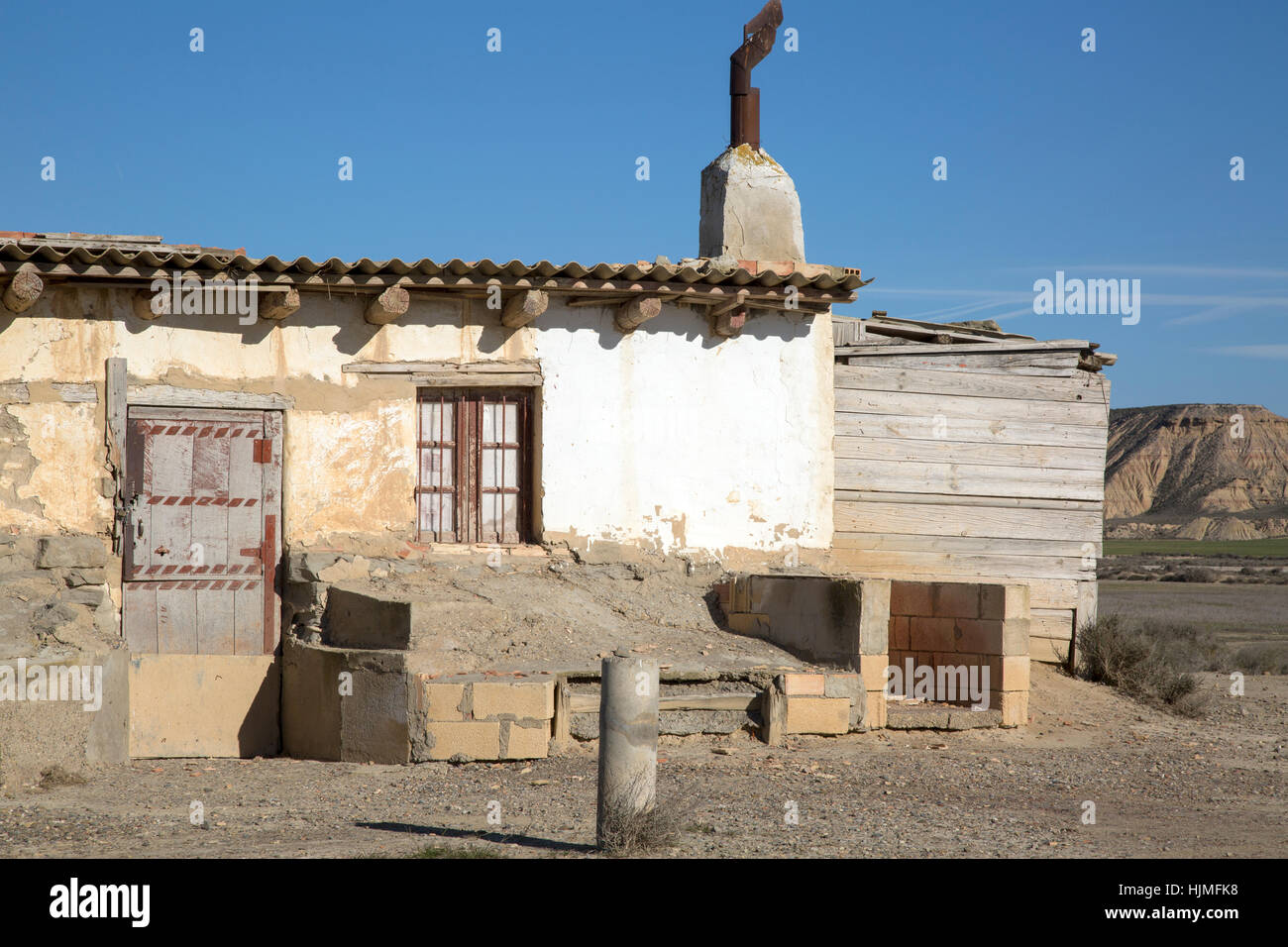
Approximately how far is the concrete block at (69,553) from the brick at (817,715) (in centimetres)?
492

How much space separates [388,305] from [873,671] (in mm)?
4300

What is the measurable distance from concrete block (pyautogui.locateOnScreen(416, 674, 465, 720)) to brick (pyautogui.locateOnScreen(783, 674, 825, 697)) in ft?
7.03

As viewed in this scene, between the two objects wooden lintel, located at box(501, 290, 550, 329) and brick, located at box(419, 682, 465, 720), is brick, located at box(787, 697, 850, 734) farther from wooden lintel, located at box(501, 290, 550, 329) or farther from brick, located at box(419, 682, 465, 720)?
wooden lintel, located at box(501, 290, 550, 329)

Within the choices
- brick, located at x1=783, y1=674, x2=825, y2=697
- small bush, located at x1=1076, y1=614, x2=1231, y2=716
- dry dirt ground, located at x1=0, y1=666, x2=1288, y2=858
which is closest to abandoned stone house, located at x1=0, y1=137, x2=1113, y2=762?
brick, located at x1=783, y1=674, x2=825, y2=697

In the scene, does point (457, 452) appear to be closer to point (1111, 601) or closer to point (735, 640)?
point (735, 640)

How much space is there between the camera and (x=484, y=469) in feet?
31.8

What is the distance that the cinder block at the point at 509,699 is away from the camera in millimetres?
7449

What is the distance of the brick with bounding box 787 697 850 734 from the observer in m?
8.13

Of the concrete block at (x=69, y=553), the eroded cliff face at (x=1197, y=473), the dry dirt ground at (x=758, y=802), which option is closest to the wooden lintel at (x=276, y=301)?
the concrete block at (x=69, y=553)

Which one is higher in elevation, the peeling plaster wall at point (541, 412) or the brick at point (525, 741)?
the peeling plaster wall at point (541, 412)

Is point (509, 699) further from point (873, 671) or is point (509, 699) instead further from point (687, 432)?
point (687, 432)

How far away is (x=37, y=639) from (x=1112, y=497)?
74522mm

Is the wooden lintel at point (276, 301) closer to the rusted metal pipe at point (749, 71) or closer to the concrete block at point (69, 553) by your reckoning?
the concrete block at point (69, 553)

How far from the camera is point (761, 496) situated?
10055 mm
